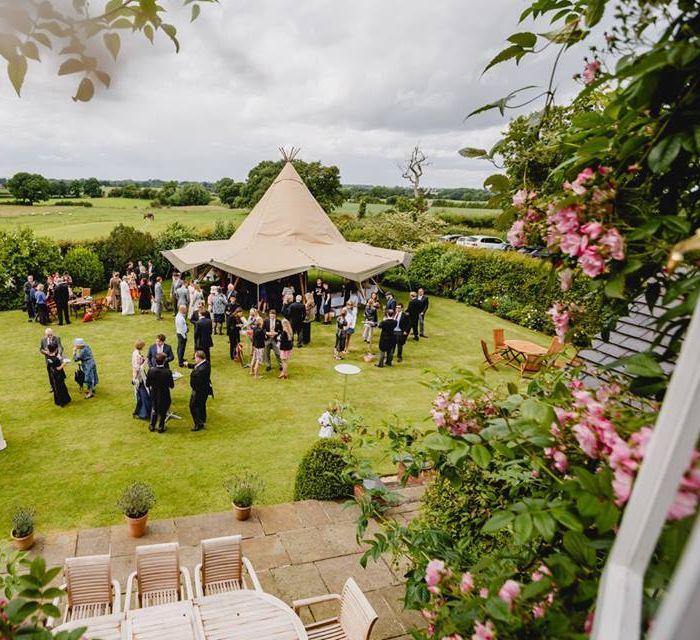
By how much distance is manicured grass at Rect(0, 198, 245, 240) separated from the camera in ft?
107

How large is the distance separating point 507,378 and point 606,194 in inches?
503

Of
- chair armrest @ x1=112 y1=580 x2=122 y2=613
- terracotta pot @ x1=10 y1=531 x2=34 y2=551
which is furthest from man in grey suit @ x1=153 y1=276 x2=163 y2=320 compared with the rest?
chair armrest @ x1=112 y1=580 x2=122 y2=613

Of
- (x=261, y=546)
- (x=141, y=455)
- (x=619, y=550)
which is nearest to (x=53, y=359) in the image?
(x=141, y=455)

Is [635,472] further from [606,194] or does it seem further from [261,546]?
[261,546]

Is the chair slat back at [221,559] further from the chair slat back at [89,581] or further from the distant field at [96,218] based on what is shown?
the distant field at [96,218]

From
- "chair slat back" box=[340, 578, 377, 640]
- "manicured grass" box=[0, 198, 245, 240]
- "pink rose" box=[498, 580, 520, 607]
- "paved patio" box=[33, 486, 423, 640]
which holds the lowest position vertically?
"paved patio" box=[33, 486, 423, 640]

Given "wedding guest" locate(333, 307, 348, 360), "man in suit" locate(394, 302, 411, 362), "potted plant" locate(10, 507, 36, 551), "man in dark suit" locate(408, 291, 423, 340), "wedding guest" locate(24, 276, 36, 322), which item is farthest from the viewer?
"wedding guest" locate(24, 276, 36, 322)

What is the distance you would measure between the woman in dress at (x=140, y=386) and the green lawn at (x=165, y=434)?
0.30m

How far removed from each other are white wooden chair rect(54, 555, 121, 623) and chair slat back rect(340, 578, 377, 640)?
7.14 ft

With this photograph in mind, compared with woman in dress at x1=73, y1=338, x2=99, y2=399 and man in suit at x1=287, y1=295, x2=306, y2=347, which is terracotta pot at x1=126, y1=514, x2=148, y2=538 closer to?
woman in dress at x1=73, y1=338, x2=99, y2=399

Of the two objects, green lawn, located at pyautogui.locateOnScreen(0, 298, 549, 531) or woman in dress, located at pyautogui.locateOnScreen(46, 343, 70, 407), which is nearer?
green lawn, located at pyautogui.locateOnScreen(0, 298, 549, 531)

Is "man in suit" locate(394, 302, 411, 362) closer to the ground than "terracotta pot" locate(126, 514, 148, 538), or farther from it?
farther from it

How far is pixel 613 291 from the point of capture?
1.43 m

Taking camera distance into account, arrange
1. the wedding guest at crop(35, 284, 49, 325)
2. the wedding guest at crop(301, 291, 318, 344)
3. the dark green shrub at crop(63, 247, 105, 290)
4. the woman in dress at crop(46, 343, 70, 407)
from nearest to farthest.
Result: the woman in dress at crop(46, 343, 70, 407) < the wedding guest at crop(301, 291, 318, 344) < the wedding guest at crop(35, 284, 49, 325) < the dark green shrub at crop(63, 247, 105, 290)
